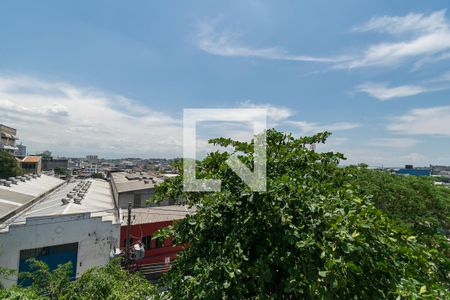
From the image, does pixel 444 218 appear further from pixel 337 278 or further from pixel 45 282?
pixel 45 282

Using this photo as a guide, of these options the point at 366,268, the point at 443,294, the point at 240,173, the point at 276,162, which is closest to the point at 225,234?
the point at 240,173

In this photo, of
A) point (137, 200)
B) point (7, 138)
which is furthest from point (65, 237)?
point (7, 138)

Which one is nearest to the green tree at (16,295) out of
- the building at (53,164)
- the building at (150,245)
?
the building at (150,245)

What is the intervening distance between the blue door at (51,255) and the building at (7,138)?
1841 inches

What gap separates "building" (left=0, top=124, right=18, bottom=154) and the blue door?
46.8m

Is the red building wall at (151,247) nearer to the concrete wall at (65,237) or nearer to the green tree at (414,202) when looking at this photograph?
the concrete wall at (65,237)

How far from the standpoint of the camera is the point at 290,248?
2.74m

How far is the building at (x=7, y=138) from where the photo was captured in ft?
156

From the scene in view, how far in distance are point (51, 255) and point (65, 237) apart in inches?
35.5

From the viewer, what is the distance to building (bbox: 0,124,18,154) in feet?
156

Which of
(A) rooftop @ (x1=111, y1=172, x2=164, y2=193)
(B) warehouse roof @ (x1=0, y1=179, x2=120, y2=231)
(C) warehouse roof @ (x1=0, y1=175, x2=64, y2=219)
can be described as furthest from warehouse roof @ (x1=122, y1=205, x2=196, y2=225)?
(C) warehouse roof @ (x1=0, y1=175, x2=64, y2=219)

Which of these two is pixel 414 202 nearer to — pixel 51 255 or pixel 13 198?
pixel 51 255

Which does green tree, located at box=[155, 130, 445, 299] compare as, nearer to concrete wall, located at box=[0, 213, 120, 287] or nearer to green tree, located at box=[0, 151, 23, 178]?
concrete wall, located at box=[0, 213, 120, 287]

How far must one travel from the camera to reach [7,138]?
49.2 meters
